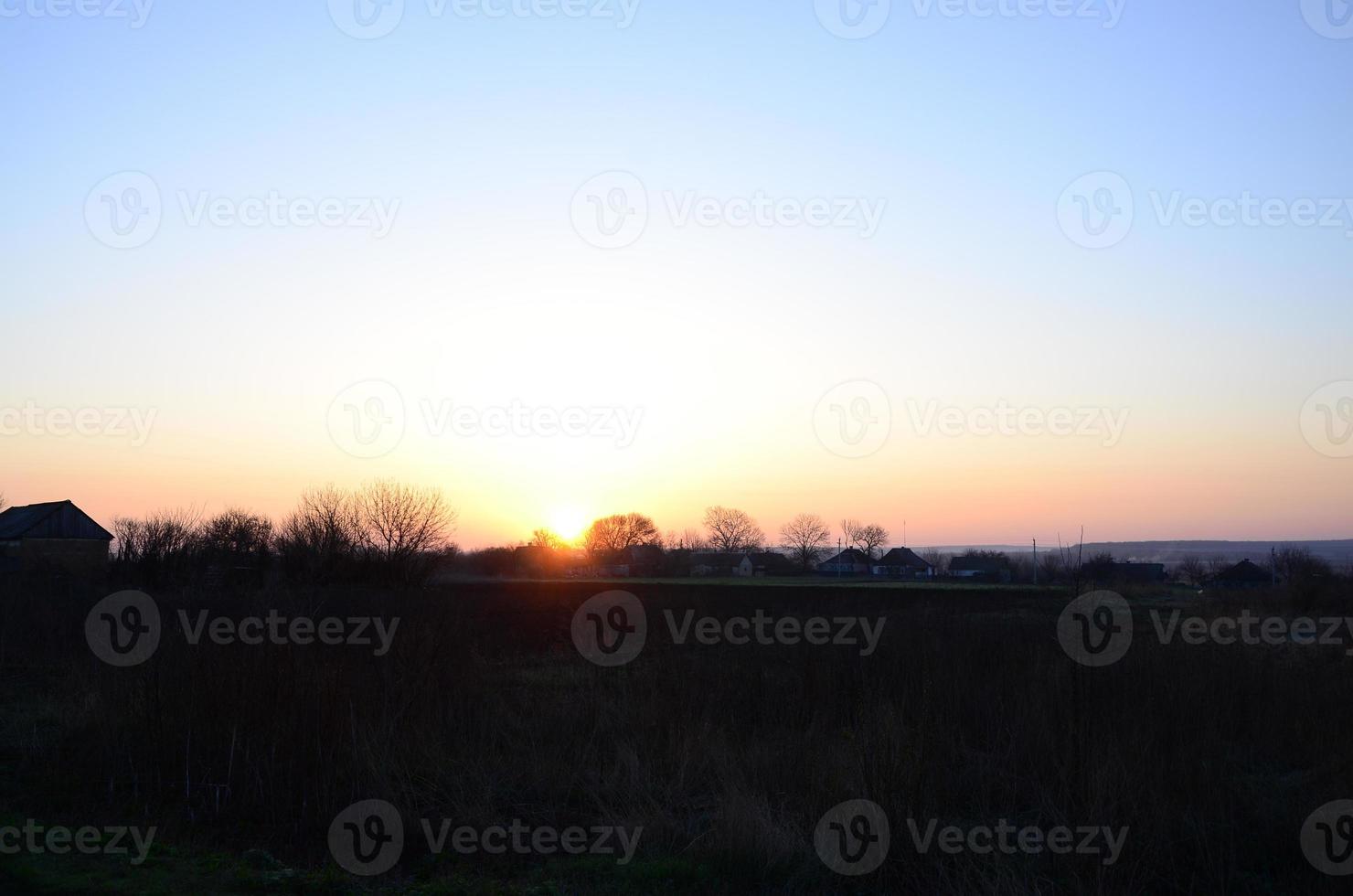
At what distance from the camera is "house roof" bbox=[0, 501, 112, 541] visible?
5284cm

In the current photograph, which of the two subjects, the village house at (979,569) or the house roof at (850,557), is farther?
the house roof at (850,557)

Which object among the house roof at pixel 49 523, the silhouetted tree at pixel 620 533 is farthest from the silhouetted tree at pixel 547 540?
the house roof at pixel 49 523

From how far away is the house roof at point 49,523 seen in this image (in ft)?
173

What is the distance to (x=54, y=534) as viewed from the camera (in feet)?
176

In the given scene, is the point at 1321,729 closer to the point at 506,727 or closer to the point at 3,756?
the point at 506,727

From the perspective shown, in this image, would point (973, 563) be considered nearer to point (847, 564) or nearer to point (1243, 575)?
point (847, 564)

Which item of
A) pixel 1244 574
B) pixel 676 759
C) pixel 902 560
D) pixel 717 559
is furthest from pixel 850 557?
pixel 676 759

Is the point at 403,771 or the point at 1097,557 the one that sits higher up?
the point at 1097,557

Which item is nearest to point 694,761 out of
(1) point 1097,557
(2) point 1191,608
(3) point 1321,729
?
(3) point 1321,729

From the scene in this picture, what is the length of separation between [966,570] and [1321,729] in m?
96.0

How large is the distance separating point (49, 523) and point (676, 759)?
2153 inches

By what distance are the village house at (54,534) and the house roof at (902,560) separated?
75711 millimetres

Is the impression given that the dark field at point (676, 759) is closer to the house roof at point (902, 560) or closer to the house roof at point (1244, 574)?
the house roof at point (1244, 574)

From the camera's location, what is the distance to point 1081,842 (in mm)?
8094
